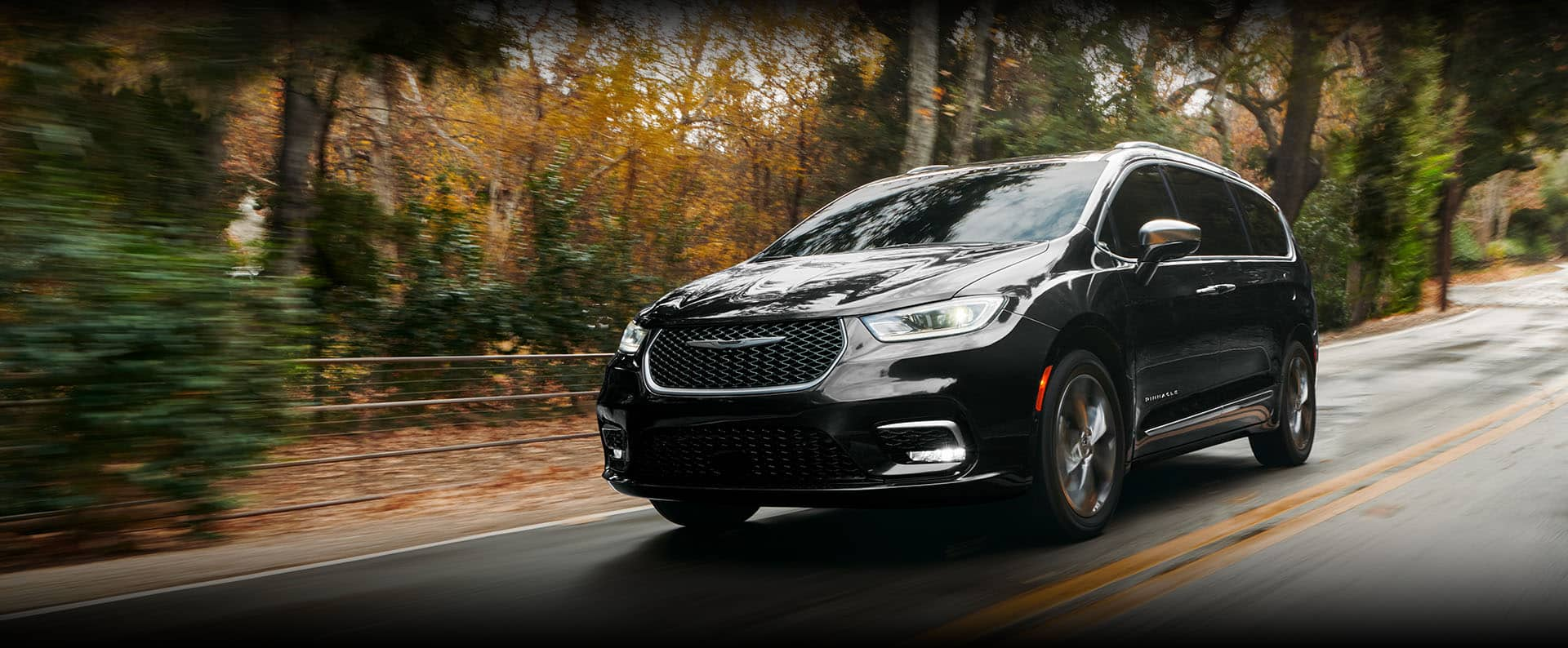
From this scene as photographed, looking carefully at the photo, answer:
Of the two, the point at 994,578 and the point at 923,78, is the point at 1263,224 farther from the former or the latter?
the point at 923,78

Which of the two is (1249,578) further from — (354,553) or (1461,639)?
(354,553)

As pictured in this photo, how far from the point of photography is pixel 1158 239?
241 inches

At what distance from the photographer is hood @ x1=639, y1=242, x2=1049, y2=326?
204 inches

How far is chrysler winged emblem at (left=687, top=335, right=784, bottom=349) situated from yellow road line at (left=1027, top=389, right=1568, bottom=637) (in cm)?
155

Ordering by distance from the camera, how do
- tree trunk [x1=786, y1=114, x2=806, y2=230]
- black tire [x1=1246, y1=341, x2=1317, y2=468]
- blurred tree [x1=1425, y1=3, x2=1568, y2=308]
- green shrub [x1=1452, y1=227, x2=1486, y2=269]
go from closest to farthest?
1. black tire [x1=1246, y1=341, x2=1317, y2=468]
2. blurred tree [x1=1425, y1=3, x2=1568, y2=308]
3. tree trunk [x1=786, y1=114, x2=806, y2=230]
4. green shrub [x1=1452, y1=227, x2=1486, y2=269]

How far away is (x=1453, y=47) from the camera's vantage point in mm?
27328

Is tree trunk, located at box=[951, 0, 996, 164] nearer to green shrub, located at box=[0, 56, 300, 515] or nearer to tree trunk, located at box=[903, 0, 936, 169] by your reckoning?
tree trunk, located at box=[903, 0, 936, 169]

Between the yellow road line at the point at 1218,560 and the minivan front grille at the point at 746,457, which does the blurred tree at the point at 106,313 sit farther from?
the yellow road line at the point at 1218,560

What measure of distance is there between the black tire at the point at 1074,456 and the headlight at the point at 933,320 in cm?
49

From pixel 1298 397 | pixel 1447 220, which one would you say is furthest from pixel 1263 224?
pixel 1447 220

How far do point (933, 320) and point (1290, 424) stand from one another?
3927mm

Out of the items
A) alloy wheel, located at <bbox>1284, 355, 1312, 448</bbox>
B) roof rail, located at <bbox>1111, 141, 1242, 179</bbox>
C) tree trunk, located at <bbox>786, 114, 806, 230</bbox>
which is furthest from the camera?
tree trunk, located at <bbox>786, 114, 806, 230</bbox>

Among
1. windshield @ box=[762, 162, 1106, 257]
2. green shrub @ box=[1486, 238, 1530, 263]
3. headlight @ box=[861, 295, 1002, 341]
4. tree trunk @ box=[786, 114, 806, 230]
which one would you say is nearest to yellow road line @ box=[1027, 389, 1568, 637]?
headlight @ box=[861, 295, 1002, 341]

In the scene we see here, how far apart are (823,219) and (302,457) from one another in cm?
425
